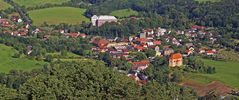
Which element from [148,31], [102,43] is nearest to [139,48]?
[102,43]

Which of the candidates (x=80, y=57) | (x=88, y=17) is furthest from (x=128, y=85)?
(x=88, y=17)

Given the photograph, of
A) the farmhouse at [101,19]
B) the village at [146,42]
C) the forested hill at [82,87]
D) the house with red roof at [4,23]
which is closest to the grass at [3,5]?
the village at [146,42]

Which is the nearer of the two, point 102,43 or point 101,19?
point 102,43

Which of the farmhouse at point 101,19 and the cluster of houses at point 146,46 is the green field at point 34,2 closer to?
the farmhouse at point 101,19

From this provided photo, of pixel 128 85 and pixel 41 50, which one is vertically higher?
pixel 128 85

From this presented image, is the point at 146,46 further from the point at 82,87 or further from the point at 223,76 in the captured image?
the point at 82,87

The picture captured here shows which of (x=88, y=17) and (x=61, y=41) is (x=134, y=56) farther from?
(x=88, y=17)

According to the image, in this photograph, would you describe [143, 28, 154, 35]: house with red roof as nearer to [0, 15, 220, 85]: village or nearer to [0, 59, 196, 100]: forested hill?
[0, 15, 220, 85]: village
